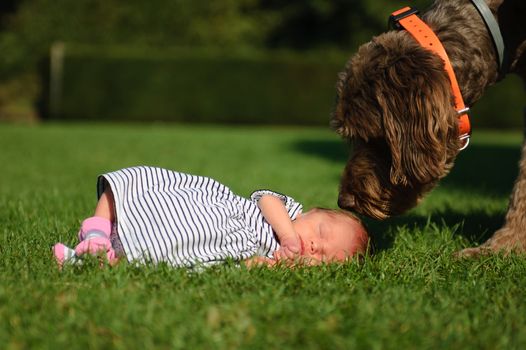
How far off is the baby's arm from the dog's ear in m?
0.65

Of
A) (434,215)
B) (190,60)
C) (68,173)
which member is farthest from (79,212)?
(190,60)

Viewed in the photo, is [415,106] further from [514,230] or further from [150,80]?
[150,80]

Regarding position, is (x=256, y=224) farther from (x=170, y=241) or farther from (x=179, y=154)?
(x=179, y=154)

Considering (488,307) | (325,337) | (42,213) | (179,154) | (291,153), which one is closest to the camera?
(325,337)

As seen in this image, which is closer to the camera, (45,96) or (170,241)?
(170,241)

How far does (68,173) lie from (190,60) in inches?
643

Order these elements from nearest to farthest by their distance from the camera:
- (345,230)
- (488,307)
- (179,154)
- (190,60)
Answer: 1. (488,307)
2. (345,230)
3. (179,154)
4. (190,60)

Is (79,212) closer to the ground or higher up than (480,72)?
closer to the ground

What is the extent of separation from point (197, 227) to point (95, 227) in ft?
1.82

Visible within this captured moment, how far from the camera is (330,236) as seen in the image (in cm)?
377

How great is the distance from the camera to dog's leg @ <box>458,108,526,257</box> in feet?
13.3

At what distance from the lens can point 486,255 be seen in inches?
155

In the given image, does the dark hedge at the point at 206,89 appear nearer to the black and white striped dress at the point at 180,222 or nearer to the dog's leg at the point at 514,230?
the dog's leg at the point at 514,230

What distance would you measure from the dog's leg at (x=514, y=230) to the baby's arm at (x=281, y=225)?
111 cm
